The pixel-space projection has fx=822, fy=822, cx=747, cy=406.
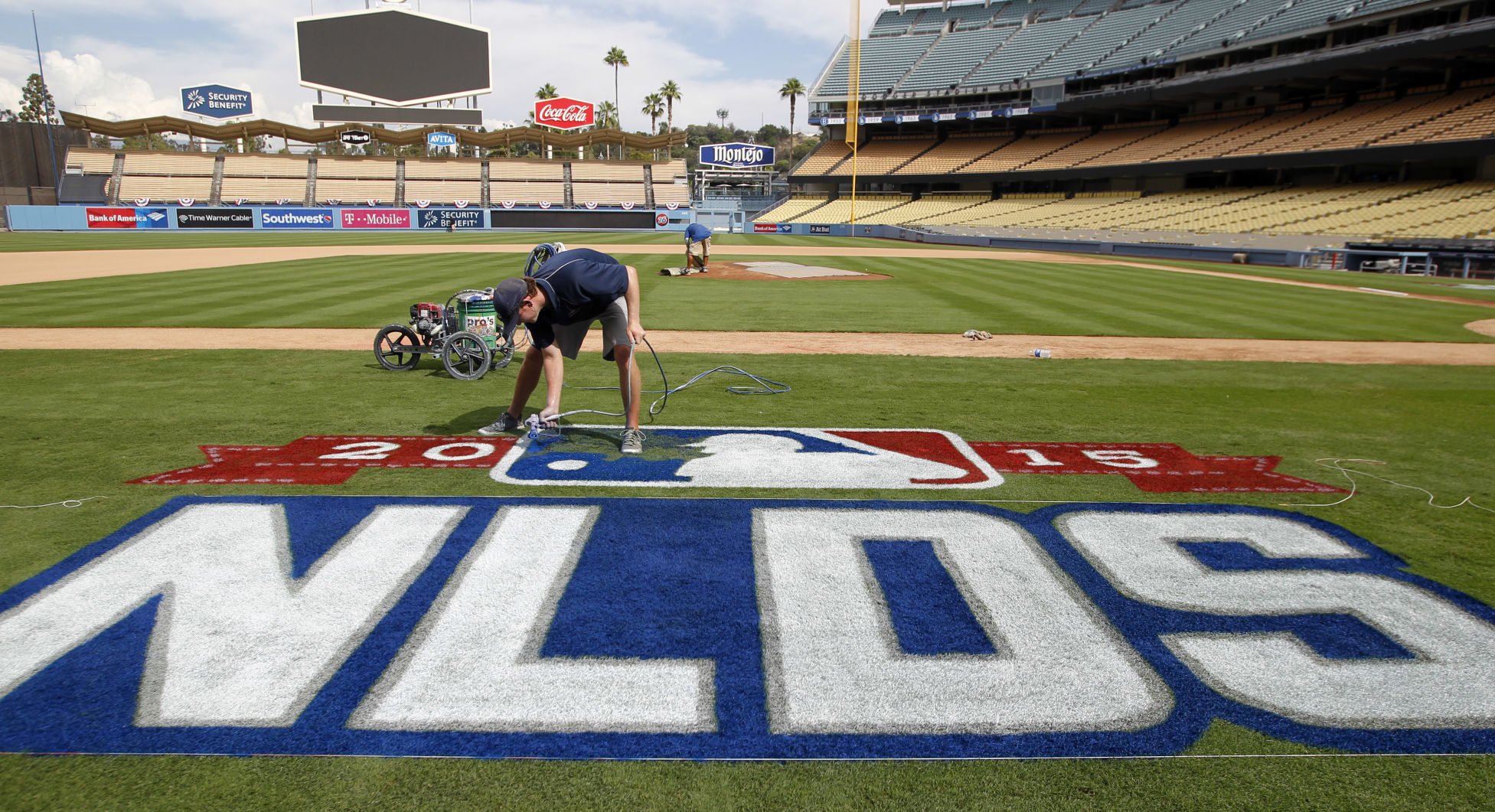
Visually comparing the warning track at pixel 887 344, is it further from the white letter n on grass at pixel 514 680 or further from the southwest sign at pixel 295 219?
the southwest sign at pixel 295 219

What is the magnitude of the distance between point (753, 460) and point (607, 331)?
156 cm

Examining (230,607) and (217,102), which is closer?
(230,607)

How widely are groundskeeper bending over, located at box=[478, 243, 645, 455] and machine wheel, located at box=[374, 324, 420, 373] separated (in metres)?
3.22

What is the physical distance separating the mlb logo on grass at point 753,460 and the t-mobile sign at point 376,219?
5777cm

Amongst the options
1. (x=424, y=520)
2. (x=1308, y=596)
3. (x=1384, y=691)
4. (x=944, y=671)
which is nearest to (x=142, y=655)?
(x=424, y=520)

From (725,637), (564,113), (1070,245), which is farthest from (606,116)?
(725,637)

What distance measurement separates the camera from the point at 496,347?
9.69 m

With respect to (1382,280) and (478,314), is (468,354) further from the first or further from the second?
(1382,280)

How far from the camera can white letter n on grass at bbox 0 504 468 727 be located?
329 centimetres

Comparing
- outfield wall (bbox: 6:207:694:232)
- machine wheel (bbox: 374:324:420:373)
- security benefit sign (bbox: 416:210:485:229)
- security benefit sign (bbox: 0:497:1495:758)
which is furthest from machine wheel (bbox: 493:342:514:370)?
security benefit sign (bbox: 416:210:485:229)

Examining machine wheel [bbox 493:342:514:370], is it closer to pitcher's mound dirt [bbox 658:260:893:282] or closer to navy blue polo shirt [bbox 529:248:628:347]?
navy blue polo shirt [bbox 529:248:628:347]

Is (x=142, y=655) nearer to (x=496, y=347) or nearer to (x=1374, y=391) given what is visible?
(x=496, y=347)

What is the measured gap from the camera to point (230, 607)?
12.9 ft

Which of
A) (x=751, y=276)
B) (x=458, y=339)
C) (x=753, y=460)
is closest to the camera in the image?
(x=753, y=460)
